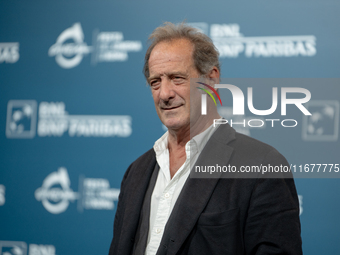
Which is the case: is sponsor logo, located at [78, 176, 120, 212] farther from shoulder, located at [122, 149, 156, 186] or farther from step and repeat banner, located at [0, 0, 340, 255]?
shoulder, located at [122, 149, 156, 186]

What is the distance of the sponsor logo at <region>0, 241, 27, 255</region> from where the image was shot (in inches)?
97.7

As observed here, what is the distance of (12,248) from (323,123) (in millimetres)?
2496

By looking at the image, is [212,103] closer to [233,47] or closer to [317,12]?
[233,47]

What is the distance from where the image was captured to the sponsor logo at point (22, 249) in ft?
7.97

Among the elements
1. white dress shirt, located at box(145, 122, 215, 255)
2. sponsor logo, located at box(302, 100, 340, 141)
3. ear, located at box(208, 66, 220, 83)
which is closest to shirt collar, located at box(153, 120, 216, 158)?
white dress shirt, located at box(145, 122, 215, 255)

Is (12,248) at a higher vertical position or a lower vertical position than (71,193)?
lower

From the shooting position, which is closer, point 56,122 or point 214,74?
point 214,74

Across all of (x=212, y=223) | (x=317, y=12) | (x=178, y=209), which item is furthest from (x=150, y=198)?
(x=317, y=12)

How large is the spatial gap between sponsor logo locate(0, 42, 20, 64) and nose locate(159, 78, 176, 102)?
6.19ft

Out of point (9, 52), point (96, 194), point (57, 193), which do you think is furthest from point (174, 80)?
point (9, 52)

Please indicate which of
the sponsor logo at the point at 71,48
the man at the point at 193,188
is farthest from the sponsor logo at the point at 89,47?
the man at the point at 193,188

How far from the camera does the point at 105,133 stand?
2375 millimetres

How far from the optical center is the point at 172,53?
126cm

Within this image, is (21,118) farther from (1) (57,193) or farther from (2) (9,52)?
(1) (57,193)
